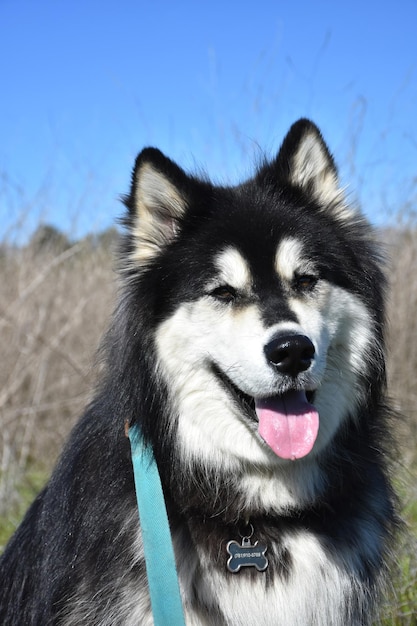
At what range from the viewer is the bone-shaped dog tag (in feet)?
7.19

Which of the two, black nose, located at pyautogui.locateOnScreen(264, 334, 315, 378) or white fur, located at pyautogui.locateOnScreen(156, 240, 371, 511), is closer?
black nose, located at pyautogui.locateOnScreen(264, 334, 315, 378)

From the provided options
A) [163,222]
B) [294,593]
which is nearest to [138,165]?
[163,222]

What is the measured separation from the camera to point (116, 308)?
2598 mm

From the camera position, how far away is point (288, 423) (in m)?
2.25

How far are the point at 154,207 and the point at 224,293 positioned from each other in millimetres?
455

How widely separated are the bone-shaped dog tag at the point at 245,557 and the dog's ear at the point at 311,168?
1377 millimetres

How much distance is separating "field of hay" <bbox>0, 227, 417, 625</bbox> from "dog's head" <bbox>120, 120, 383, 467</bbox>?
2.89 m

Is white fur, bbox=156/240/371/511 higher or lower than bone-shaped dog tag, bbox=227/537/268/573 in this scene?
higher

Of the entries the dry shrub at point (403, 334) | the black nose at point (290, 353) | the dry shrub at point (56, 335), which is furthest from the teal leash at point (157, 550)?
the dry shrub at point (403, 334)

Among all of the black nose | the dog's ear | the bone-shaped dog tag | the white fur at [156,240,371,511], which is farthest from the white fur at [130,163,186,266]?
the bone-shaped dog tag

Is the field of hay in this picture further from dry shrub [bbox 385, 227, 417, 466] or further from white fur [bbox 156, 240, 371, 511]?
white fur [bbox 156, 240, 371, 511]

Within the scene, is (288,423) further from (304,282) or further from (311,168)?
(311,168)

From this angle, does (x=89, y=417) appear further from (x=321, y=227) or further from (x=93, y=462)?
(x=321, y=227)

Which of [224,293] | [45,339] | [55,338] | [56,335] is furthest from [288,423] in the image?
[45,339]
